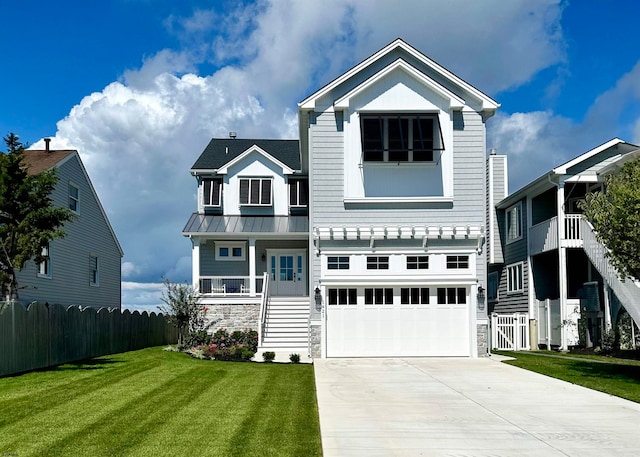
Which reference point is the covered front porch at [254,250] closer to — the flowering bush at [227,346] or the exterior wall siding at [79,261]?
the flowering bush at [227,346]

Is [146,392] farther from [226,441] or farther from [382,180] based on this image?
[382,180]

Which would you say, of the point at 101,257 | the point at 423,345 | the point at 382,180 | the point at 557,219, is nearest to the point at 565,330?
the point at 557,219

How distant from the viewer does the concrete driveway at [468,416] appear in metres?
9.38

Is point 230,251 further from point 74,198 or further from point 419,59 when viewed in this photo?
point 419,59

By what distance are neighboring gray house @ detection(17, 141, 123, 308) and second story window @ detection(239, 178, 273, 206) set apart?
7037mm

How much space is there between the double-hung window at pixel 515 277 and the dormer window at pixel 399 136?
28.6 feet

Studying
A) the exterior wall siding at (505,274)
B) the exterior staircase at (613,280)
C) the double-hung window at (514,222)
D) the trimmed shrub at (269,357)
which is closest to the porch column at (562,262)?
the exterior staircase at (613,280)

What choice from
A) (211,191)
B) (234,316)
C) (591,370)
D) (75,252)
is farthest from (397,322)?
(75,252)

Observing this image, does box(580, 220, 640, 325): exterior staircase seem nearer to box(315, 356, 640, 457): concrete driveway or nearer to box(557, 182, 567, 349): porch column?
box(557, 182, 567, 349): porch column

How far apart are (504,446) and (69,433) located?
5898mm

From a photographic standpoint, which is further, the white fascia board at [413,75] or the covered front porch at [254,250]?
the covered front porch at [254,250]

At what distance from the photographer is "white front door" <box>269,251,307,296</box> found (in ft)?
97.3

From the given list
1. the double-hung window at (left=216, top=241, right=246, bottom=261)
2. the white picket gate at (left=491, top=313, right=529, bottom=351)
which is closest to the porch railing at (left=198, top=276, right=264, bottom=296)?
the double-hung window at (left=216, top=241, right=246, bottom=261)

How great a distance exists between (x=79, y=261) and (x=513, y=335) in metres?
18.3
